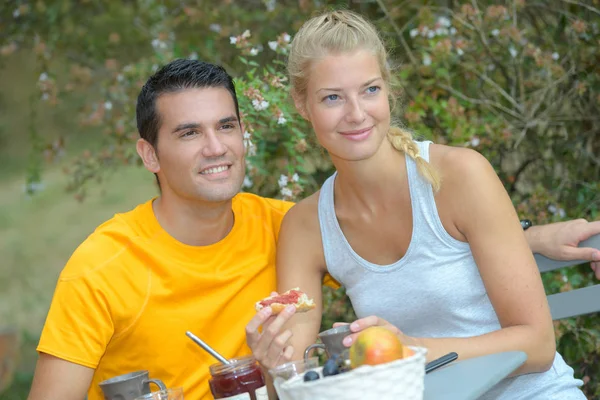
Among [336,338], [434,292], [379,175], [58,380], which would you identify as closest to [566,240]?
[434,292]

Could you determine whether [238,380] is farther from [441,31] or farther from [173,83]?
[441,31]

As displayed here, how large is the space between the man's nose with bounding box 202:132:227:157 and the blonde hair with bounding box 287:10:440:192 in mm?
301

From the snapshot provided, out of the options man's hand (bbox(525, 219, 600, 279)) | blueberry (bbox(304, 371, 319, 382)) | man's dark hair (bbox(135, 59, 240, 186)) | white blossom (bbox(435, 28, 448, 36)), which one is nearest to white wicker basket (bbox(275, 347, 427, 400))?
blueberry (bbox(304, 371, 319, 382))

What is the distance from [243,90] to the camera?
3740 mm

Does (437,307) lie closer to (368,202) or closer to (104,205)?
(368,202)

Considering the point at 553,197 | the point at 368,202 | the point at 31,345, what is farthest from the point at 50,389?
the point at 31,345

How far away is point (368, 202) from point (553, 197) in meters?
1.95

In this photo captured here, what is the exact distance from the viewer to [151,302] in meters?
2.79

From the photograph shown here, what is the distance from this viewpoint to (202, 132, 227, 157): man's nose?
291 centimetres

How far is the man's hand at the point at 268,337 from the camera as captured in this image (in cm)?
225

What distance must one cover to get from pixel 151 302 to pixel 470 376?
1.14m

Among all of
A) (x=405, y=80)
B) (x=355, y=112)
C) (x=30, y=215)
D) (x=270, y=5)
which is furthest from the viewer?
(x=30, y=215)

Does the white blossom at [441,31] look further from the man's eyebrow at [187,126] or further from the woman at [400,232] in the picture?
the man's eyebrow at [187,126]

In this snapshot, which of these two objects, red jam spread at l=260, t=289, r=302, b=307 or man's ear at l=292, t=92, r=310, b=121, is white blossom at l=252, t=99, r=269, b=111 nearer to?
man's ear at l=292, t=92, r=310, b=121
